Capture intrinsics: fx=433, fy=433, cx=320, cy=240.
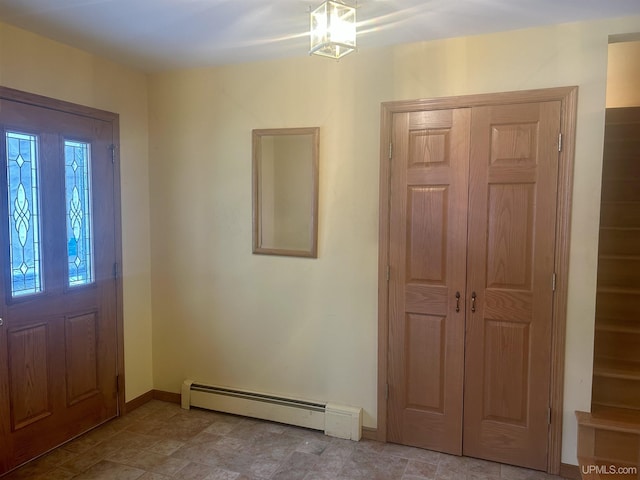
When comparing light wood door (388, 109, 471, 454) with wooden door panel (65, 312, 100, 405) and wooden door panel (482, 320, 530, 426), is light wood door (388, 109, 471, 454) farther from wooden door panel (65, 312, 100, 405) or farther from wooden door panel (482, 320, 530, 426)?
wooden door panel (65, 312, 100, 405)

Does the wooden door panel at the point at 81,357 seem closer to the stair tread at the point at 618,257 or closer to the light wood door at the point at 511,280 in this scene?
the light wood door at the point at 511,280

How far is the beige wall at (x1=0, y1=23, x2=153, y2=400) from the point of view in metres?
2.59

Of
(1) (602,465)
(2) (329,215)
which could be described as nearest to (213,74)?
(2) (329,215)

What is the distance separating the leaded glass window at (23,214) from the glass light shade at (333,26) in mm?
1802

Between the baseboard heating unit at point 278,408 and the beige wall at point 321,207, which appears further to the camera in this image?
the baseboard heating unit at point 278,408

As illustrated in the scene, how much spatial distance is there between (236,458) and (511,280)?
196 cm

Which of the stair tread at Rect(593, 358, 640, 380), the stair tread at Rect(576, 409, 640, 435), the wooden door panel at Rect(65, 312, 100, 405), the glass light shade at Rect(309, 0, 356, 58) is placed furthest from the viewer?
the wooden door panel at Rect(65, 312, 100, 405)

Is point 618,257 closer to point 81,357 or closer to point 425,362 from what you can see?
point 425,362

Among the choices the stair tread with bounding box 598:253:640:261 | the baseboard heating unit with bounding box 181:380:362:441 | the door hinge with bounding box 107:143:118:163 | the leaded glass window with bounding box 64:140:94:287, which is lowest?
the baseboard heating unit with bounding box 181:380:362:441

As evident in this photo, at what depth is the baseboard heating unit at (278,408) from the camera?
283cm

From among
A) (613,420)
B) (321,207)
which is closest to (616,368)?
(613,420)

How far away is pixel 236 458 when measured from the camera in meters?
2.63

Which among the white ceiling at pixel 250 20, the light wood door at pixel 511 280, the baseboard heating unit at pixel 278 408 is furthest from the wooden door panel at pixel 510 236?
the baseboard heating unit at pixel 278 408

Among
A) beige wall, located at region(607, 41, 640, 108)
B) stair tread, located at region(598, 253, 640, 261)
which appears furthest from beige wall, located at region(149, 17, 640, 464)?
beige wall, located at region(607, 41, 640, 108)
